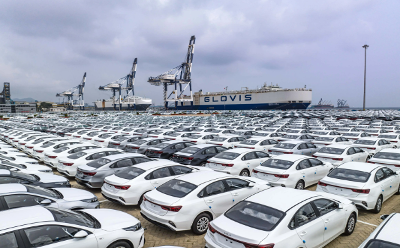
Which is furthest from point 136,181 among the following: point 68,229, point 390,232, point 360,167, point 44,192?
point 360,167

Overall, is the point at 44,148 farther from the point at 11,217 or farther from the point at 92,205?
the point at 11,217

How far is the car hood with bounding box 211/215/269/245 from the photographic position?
388 centimetres

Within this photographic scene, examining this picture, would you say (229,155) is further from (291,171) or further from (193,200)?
(193,200)

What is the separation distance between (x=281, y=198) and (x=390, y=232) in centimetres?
171

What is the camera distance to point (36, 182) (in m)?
7.43

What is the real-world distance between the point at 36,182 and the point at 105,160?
7.87 feet

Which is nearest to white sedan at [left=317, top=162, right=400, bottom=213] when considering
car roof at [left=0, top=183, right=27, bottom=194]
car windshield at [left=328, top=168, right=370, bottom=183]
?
car windshield at [left=328, top=168, right=370, bottom=183]

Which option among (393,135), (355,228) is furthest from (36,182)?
(393,135)

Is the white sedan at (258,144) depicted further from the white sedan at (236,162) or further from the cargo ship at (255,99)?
the cargo ship at (255,99)

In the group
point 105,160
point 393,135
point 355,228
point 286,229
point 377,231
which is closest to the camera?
point 377,231

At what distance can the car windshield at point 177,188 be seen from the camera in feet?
19.0

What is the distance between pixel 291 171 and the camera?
809cm

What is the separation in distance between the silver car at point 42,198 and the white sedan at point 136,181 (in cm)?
74


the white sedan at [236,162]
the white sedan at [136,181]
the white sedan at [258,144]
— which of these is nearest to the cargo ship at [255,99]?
the white sedan at [258,144]
